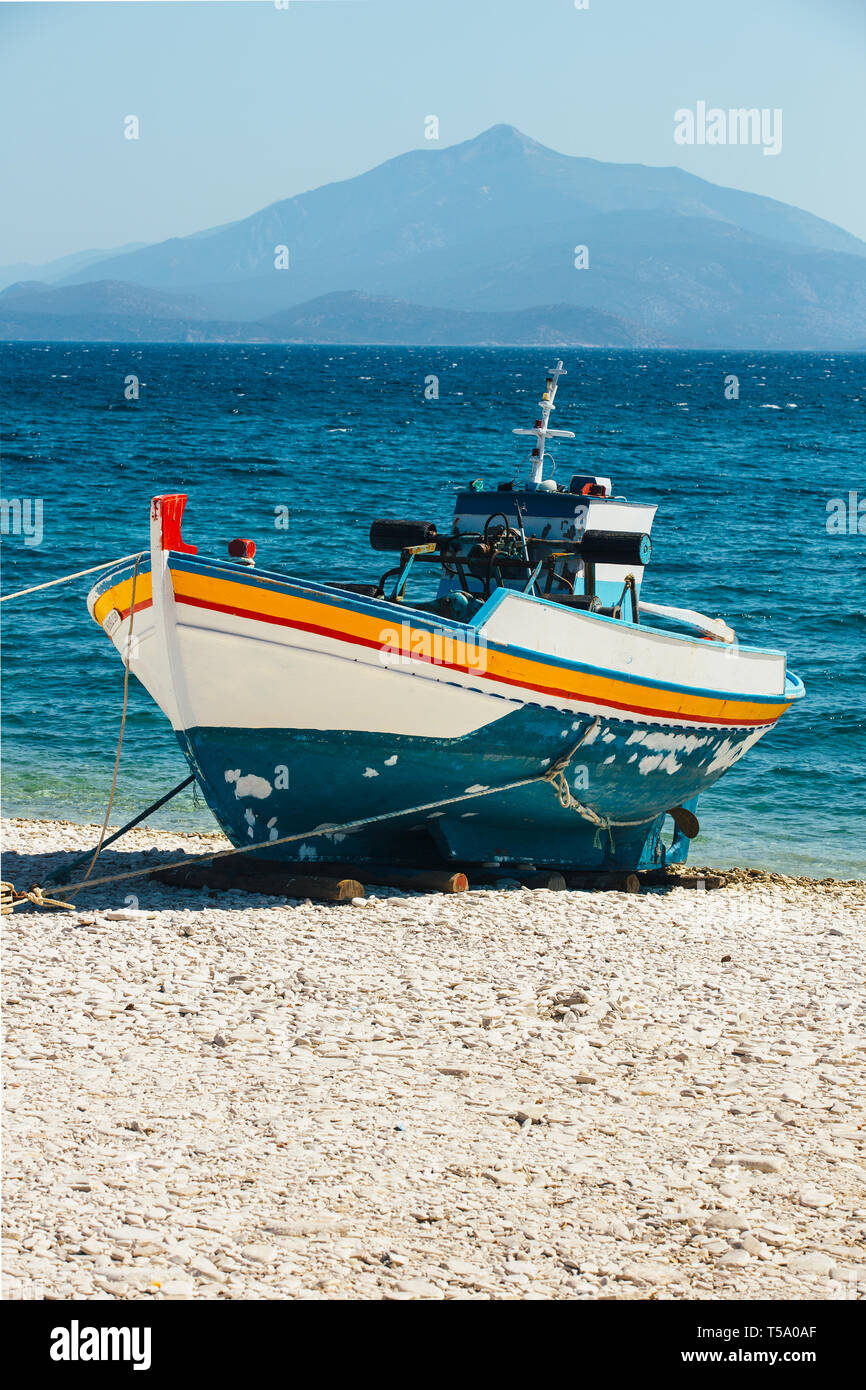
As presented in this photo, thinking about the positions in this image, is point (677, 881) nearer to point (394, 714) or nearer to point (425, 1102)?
point (394, 714)

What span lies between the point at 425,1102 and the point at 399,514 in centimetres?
3176

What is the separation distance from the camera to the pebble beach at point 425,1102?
19.7ft

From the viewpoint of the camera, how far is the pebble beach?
19.7 ft

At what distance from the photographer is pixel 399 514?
38438 mm

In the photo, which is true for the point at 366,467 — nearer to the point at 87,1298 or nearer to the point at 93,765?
the point at 93,765

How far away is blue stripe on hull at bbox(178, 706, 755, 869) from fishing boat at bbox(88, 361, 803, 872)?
0.02 m

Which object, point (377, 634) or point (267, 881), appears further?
point (267, 881)

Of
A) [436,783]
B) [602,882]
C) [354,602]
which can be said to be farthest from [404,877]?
[354,602]

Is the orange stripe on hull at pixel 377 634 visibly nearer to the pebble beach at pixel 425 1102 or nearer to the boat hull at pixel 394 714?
the boat hull at pixel 394 714

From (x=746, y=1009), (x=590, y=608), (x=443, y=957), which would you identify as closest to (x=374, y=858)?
(x=443, y=957)

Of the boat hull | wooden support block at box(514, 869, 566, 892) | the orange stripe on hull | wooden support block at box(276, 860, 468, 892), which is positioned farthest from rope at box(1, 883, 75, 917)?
wooden support block at box(514, 869, 566, 892)

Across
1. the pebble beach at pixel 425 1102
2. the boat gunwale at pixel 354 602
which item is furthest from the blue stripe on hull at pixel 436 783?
the pebble beach at pixel 425 1102

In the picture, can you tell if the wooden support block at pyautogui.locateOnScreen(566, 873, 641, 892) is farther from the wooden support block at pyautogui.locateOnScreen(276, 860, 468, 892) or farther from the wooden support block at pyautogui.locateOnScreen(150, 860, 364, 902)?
the wooden support block at pyautogui.locateOnScreen(150, 860, 364, 902)

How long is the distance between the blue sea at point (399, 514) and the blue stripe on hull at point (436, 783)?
11.2ft
